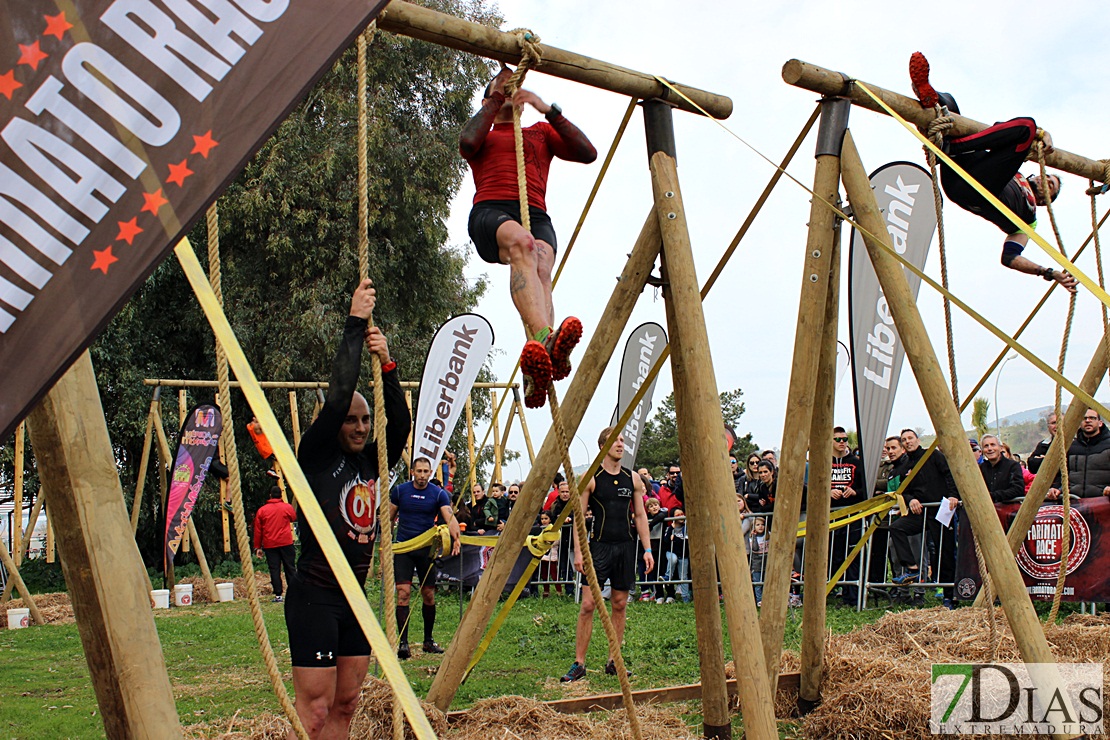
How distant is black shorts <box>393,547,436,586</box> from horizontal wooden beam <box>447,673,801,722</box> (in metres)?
3.08

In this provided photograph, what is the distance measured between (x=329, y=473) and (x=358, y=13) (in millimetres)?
2095

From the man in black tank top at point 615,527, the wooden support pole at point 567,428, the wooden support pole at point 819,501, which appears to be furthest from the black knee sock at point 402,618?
the wooden support pole at point 819,501

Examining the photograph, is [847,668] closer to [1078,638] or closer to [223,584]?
[1078,638]

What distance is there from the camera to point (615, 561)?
24.4 feet

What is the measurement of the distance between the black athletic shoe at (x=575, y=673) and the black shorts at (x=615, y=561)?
2.15 feet

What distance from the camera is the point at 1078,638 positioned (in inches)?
220

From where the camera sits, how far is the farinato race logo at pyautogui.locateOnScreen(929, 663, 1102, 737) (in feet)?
13.4

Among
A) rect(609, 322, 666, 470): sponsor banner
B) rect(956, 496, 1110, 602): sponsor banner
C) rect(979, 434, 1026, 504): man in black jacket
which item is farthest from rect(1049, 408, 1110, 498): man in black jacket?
rect(609, 322, 666, 470): sponsor banner

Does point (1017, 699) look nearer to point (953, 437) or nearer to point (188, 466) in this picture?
point (953, 437)

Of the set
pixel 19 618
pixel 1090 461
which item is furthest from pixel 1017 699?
pixel 19 618

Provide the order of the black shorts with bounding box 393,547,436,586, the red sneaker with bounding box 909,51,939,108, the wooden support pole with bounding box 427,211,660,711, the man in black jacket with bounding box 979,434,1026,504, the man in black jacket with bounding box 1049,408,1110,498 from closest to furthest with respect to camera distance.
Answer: the wooden support pole with bounding box 427,211,660,711 < the red sneaker with bounding box 909,51,939,108 < the man in black jacket with bounding box 1049,408,1110,498 < the man in black jacket with bounding box 979,434,1026,504 < the black shorts with bounding box 393,547,436,586

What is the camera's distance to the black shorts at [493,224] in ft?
13.7

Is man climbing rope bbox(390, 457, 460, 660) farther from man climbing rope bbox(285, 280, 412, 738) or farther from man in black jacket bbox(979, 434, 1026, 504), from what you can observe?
man in black jacket bbox(979, 434, 1026, 504)

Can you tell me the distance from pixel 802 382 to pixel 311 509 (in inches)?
114
